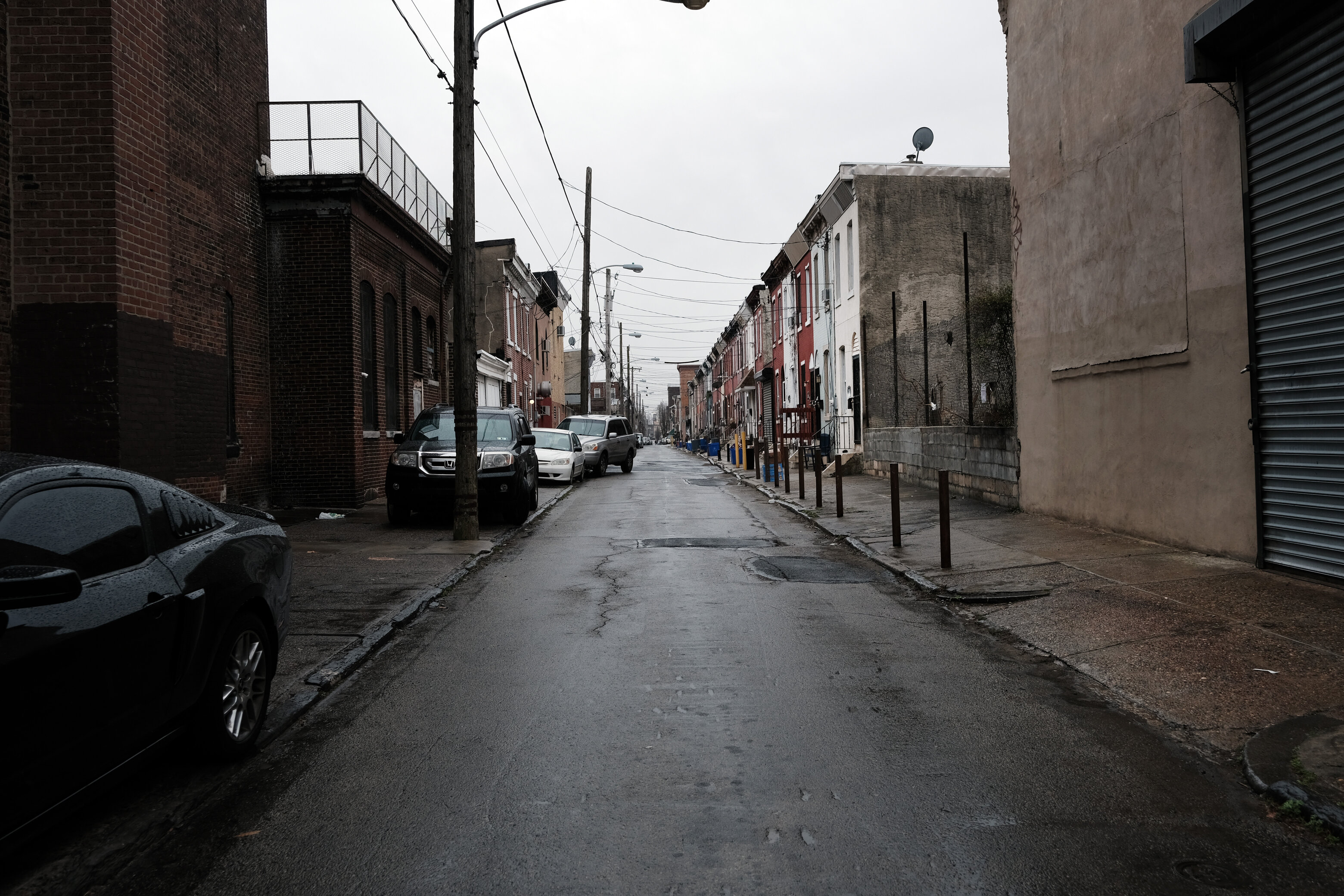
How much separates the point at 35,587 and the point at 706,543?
1030 cm

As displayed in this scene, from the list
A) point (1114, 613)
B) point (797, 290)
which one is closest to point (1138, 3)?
point (1114, 613)

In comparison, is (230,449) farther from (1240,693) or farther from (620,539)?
(1240,693)

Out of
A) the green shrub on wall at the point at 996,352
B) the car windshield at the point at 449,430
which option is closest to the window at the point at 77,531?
the car windshield at the point at 449,430

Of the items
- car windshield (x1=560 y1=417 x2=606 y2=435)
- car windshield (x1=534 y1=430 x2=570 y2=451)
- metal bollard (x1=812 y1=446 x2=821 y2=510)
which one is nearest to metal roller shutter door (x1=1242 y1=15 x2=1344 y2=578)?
metal bollard (x1=812 y1=446 x2=821 y2=510)

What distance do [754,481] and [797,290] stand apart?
12641 mm

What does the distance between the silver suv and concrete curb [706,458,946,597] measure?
8.42 m

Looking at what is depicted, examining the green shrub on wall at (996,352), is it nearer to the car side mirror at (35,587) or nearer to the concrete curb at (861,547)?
the concrete curb at (861,547)

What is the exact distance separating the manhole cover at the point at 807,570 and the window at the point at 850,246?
1801 cm

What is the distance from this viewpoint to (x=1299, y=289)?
819 centimetres

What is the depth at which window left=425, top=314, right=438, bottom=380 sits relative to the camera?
2438 centimetres

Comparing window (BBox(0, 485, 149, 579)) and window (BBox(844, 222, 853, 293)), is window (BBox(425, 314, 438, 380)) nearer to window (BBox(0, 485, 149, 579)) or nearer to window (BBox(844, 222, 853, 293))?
window (BBox(844, 222, 853, 293))

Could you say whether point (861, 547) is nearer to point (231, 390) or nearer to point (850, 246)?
point (231, 390)

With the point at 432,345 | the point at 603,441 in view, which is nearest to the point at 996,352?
the point at 432,345

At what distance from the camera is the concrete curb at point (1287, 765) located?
12.6ft
